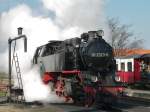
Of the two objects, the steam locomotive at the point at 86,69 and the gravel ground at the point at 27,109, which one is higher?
the steam locomotive at the point at 86,69

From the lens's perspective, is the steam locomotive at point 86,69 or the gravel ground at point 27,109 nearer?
the gravel ground at point 27,109

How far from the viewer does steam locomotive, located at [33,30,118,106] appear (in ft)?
64.2

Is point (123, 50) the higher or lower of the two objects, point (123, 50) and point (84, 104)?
the higher

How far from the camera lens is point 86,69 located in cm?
2033

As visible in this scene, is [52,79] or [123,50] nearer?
[52,79]

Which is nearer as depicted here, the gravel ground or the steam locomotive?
the gravel ground

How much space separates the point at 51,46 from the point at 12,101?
3694 millimetres

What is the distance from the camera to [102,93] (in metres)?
19.5

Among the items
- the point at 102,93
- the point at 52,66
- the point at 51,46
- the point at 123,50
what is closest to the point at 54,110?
the point at 102,93

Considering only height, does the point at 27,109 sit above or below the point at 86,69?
below

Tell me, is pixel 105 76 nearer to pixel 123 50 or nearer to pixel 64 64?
pixel 64 64

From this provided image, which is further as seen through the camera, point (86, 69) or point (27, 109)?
point (86, 69)

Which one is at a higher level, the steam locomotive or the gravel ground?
the steam locomotive

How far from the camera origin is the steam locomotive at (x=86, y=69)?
19562 millimetres
